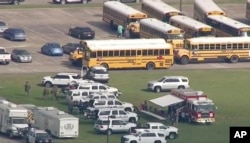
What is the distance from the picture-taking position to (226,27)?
129 meters

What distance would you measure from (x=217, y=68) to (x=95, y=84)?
18834 mm

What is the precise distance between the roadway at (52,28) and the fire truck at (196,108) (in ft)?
68.6

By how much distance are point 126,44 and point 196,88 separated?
10.6m

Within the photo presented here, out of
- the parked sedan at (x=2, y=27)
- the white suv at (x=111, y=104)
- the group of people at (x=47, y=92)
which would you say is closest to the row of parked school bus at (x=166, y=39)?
the parked sedan at (x=2, y=27)

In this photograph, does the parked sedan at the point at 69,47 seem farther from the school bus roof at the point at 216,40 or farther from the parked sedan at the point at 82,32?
the school bus roof at the point at 216,40

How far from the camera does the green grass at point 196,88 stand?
90875 mm

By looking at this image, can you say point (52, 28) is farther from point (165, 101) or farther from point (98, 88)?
point (165, 101)

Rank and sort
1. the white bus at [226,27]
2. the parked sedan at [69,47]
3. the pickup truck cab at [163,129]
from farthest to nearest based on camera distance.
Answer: the white bus at [226,27], the parked sedan at [69,47], the pickup truck cab at [163,129]

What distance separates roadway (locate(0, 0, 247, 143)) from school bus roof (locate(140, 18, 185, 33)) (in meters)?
4.57

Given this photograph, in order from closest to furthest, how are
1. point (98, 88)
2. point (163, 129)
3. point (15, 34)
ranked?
1. point (163, 129)
2. point (98, 88)
3. point (15, 34)

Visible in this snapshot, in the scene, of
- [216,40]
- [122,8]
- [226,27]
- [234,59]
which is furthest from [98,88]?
[122,8]

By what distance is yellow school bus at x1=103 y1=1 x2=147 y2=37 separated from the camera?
13250 cm

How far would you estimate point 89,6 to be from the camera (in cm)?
14825

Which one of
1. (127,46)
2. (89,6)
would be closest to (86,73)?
(127,46)
